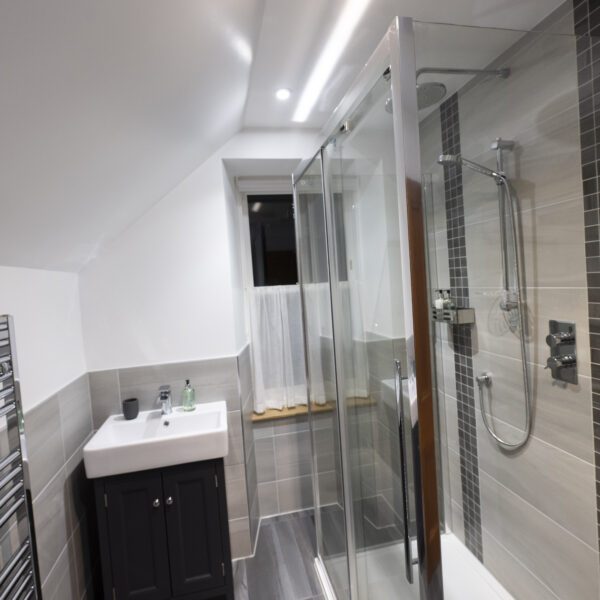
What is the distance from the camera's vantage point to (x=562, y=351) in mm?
1206

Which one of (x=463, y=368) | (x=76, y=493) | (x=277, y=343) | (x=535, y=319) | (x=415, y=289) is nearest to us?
(x=415, y=289)

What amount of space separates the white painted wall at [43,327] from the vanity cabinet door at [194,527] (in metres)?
0.64

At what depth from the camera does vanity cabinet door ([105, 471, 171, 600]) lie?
160 cm

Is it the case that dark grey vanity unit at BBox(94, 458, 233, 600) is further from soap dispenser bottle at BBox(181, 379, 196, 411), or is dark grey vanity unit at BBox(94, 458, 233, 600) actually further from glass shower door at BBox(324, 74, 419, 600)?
glass shower door at BBox(324, 74, 419, 600)

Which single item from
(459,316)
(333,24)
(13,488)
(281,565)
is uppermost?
(333,24)

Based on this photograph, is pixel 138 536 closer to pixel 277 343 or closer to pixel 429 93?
pixel 277 343

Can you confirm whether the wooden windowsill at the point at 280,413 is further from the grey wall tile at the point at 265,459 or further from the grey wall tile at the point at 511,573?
the grey wall tile at the point at 511,573

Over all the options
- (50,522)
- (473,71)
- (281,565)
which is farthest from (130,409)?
(473,71)

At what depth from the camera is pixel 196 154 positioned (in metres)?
1.84

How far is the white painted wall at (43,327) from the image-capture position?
4.29 feet

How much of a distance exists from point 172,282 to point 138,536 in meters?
1.22

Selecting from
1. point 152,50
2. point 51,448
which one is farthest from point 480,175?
point 51,448

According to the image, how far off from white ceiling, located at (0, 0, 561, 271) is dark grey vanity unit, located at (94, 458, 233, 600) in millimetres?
1063

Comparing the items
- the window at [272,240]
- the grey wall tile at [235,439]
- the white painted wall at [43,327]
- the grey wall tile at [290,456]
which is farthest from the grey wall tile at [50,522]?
the window at [272,240]
